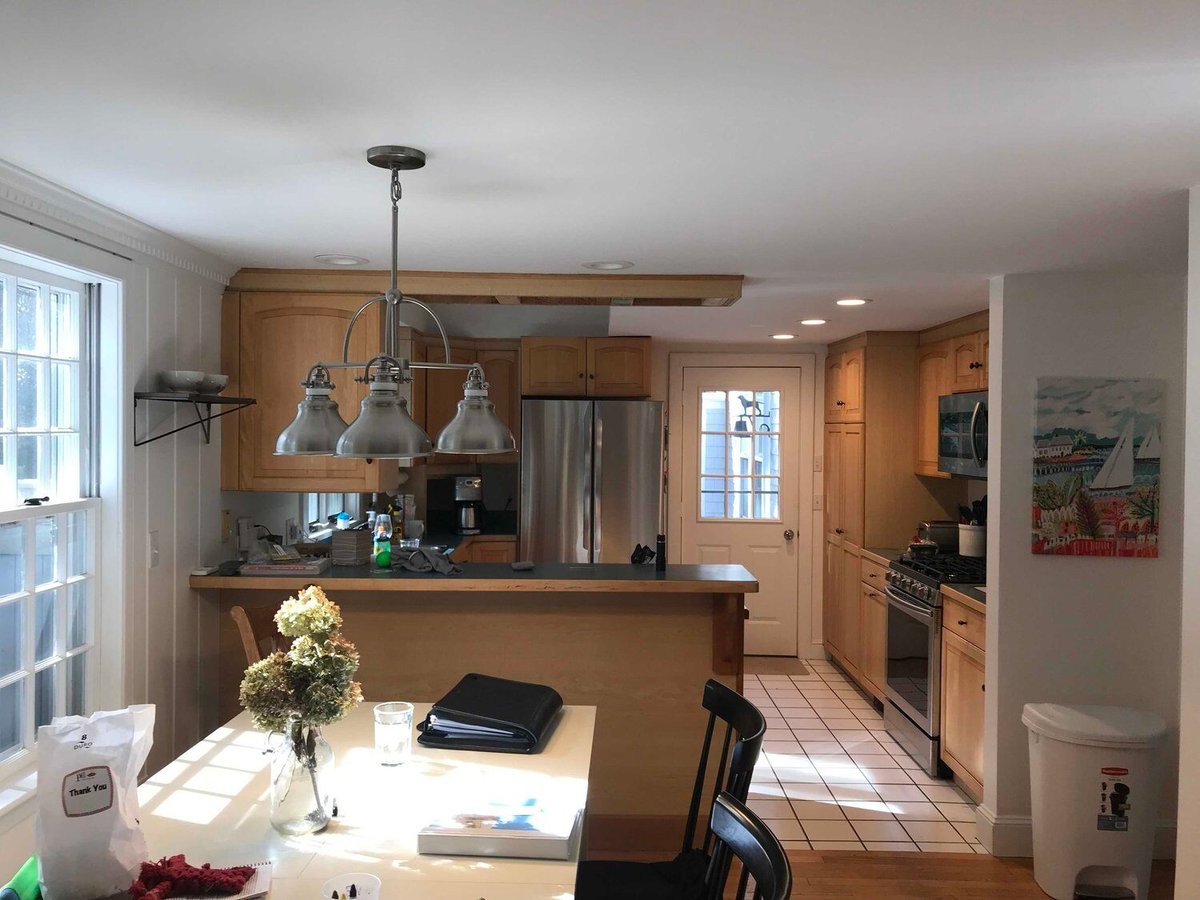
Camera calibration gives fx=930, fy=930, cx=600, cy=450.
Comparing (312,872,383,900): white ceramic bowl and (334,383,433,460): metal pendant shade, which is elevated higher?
(334,383,433,460): metal pendant shade

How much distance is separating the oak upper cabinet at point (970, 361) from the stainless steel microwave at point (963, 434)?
0.26 feet

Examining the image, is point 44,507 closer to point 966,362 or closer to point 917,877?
point 917,877

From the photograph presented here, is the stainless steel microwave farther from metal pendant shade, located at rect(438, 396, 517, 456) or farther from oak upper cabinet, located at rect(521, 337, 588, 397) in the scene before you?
metal pendant shade, located at rect(438, 396, 517, 456)

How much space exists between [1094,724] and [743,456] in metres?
3.56

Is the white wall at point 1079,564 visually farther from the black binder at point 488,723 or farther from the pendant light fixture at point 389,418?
the pendant light fixture at point 389,418

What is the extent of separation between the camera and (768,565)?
659 centimetres

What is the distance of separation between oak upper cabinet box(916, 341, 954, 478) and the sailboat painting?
4.25ft

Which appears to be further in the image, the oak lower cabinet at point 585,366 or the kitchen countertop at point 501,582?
the oak lower cabinet at point 585,366

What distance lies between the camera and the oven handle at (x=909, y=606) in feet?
14.4

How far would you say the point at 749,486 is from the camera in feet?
21.7

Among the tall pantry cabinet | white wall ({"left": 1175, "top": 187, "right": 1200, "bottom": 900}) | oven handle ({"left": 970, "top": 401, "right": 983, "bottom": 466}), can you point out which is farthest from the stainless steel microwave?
white wall ({"left": 1175, "top": 187, "right": 1200, "bottom": 900})

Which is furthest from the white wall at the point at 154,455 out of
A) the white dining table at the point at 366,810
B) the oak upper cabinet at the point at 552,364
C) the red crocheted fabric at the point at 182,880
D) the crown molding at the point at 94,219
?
the oak upper cabinet at the point at 552,364

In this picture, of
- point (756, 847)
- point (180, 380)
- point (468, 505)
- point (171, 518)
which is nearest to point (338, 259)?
point (180, 380)

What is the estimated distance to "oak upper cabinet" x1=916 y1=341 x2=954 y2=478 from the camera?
499 centimetres
